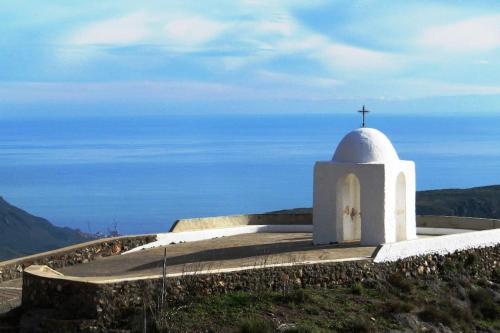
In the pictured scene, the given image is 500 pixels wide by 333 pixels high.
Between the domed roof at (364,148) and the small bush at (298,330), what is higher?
the domed roof at (364,148)

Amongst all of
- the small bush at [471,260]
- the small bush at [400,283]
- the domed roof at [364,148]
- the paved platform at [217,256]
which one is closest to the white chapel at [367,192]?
the domed roof at [364,148]

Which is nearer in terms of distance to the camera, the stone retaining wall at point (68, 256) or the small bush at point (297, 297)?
the small bush at point (297, 297)

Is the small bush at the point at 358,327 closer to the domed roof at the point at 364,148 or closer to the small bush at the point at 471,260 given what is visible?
the small bush at the point at 471,260

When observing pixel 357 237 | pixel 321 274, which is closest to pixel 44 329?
pixel 321 274

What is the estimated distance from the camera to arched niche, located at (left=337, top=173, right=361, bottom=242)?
21297mm

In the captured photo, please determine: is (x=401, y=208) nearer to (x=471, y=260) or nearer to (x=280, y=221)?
(x=471, y=260)

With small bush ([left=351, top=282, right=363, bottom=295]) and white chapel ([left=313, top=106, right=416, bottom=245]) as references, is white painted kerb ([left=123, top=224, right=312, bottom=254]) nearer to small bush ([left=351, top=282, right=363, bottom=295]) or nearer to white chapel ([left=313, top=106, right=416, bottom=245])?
white chapel ([left=313, top=106, right=416, bottom=245])

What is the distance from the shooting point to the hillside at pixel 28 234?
39344 millimetres

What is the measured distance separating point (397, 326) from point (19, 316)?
600cm

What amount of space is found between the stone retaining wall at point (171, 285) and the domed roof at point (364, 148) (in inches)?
107

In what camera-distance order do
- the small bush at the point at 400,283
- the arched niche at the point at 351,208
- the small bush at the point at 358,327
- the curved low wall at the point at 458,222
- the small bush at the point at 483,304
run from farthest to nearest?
the curved low wall at the point at 458,222
the arched niche at the point at 351,208
the small bush at the point at 483,304
the small bush at the point at 400,283
the small bush at the point at 358,327

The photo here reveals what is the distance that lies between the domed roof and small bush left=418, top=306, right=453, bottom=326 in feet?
14.1

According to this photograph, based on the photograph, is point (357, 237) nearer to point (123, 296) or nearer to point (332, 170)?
point (332, 170)

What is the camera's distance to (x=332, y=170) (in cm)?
2042
